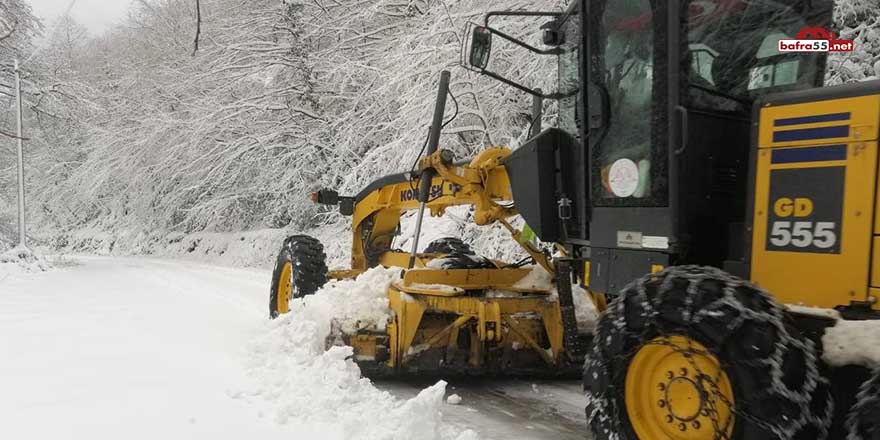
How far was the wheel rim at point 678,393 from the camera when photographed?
2.79 m

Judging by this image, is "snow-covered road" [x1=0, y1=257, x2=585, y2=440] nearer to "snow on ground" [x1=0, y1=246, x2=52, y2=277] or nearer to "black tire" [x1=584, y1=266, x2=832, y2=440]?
"black tire" [x1=584, y1=266, x2=832, y2=440]

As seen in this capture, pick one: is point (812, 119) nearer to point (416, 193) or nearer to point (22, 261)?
point (416, 193)

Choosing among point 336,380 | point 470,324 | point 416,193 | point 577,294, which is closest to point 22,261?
point 416,193

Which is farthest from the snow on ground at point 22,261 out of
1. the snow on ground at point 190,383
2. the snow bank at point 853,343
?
the snow bank at point 853,343

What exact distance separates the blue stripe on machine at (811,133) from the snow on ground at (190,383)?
6.96 feet

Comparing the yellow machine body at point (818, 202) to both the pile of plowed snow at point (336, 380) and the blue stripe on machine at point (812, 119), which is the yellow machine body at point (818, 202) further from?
the pile of plowed snow at point (336, 380)

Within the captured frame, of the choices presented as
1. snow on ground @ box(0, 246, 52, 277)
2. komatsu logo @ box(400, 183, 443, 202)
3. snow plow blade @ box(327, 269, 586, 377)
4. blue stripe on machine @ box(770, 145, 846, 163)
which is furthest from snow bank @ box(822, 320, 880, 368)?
snow on ground @ box(0, 246, 52, 277)

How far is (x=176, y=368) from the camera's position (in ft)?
17.0

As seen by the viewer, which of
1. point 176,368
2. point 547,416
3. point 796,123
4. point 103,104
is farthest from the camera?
point 103,104

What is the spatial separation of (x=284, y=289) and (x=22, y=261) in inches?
560

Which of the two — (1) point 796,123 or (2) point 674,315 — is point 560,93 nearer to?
(1) point 796,123

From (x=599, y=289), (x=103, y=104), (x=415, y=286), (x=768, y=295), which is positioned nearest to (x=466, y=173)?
(x=415, y=286)

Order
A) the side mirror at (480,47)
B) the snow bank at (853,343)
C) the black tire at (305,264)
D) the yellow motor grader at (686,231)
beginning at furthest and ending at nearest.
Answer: the black tire at (305,264) < the side mirror at (480,47) < the yellow motor grader at (686,231) < the snow bank at (853,343)

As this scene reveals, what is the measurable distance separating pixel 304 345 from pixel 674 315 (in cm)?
329
